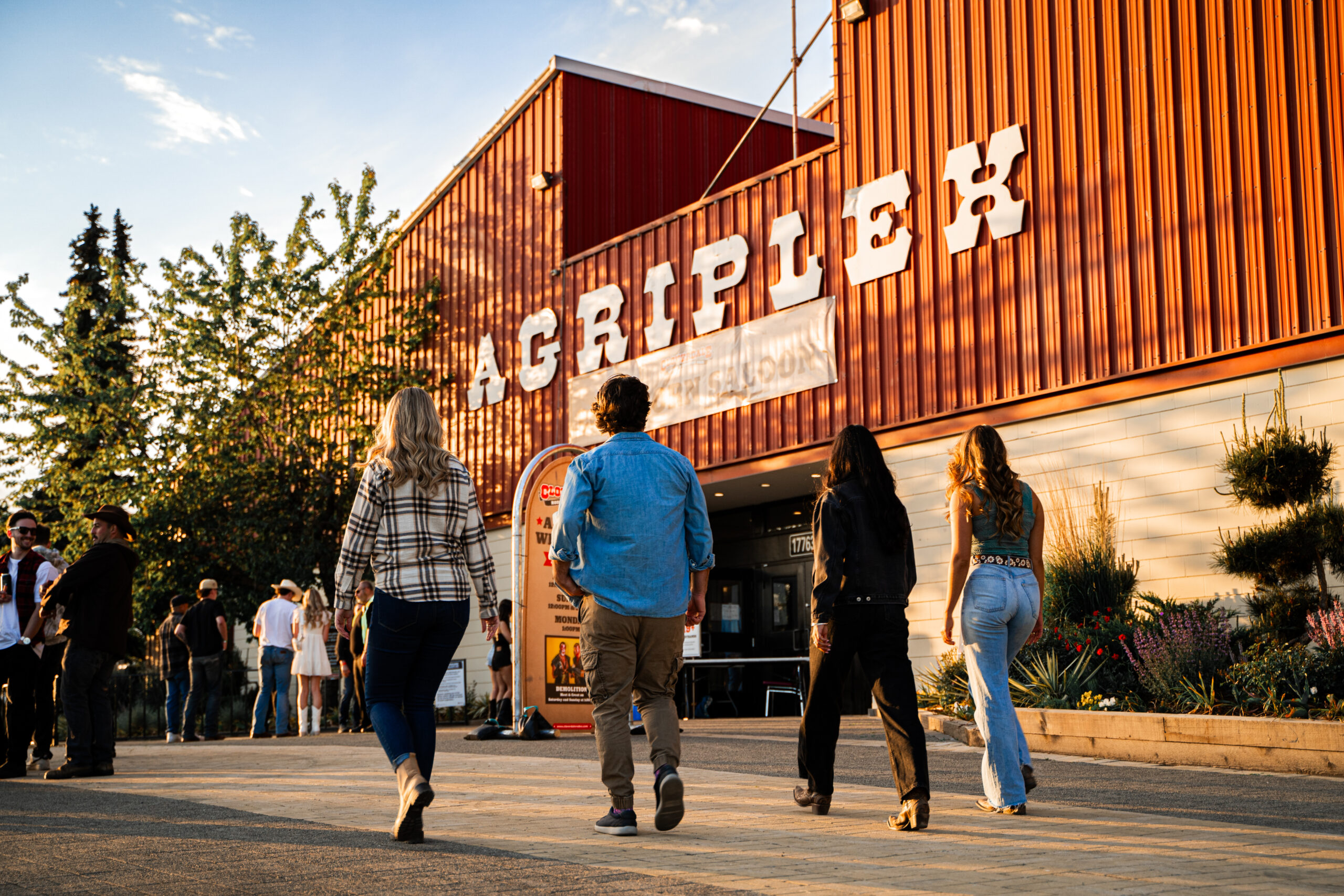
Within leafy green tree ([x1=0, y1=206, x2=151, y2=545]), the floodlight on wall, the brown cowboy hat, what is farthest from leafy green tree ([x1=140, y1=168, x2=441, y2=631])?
the brown cowboy hat

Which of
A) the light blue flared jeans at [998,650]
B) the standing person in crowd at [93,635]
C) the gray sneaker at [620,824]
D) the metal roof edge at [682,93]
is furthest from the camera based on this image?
the metal roof edge at [682,93]

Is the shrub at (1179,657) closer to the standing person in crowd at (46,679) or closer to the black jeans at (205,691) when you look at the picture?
the standing person in crowd at (46,679)

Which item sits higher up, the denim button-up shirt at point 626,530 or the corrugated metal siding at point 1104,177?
the corrugated metal siding at point 1104,177

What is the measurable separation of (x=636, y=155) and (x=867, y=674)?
Answer: 16.5 metres

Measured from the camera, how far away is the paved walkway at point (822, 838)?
3.98 metres

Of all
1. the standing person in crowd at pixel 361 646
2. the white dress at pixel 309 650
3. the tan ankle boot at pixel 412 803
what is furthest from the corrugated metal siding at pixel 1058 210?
the tan ankle boot at pixel 412 803

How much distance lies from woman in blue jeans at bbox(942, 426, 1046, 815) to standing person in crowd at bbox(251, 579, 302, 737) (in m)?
11.5

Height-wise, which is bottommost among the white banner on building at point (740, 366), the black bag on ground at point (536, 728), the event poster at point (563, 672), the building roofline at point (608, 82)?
the black bag on ground at point (536, 728)

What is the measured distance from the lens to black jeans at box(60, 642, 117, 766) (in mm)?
8180

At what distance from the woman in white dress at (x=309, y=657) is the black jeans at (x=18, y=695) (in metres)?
6.94

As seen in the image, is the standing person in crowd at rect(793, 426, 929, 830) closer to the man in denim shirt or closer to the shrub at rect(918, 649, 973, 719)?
the man in denim shirt

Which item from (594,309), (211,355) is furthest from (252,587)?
(594,309)

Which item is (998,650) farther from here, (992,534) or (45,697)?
(45,697)

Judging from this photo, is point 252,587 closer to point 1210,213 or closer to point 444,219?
point 444,219
